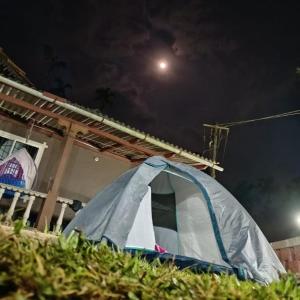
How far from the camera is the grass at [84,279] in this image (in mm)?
A: 1450

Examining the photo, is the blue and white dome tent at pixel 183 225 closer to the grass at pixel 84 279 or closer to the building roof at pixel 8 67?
the grass at pixel 84 279

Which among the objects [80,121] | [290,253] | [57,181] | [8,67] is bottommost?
[290,253]

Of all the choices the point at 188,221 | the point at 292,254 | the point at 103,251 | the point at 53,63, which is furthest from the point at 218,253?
the point at 53,63

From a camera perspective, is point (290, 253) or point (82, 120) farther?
point (82, 120)

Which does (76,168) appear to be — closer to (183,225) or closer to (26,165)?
(26,165)

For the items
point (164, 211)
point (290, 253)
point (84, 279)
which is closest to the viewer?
point (84, 279)

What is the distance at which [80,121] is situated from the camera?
23.0 feet

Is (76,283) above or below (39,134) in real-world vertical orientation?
below

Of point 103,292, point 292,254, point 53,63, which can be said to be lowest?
point 103,292

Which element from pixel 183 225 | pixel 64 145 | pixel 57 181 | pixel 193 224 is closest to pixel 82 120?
pixel 64 145

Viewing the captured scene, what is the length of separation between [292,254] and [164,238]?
7.71 ft

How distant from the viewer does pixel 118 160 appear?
9320mm

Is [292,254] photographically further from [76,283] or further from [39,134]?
[39,134]

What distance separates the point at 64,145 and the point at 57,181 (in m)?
0.87
